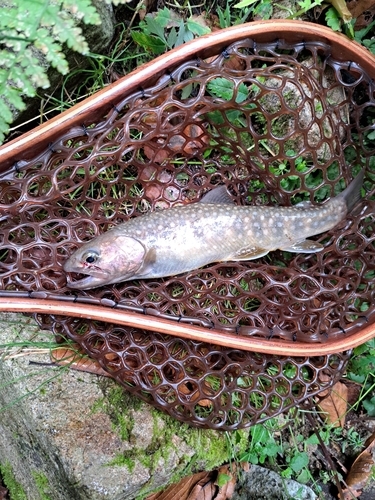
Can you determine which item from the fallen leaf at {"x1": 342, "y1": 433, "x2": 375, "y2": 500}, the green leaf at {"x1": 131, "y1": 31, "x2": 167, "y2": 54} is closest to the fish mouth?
the green leaf at {"x1": 131, "y1": 31, "x2": 167, "y2": 54}

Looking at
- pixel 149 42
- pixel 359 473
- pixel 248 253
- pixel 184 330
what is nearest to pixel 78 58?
pixel 149 42

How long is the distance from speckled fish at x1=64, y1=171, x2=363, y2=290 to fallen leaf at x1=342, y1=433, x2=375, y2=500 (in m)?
1.70

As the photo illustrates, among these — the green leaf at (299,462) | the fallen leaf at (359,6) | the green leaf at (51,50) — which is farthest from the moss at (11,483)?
the fallen leaf at (359,6)

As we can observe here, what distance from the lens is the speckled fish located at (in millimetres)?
2812

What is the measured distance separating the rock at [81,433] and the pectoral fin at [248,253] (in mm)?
1140

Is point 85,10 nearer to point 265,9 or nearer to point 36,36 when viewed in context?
point 36,36

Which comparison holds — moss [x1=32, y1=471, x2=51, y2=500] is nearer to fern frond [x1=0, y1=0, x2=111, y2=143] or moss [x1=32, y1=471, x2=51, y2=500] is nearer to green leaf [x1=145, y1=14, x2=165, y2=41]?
fern frond [x1=0, y1=0, x2=111, y2=143]

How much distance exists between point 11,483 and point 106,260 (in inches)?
74.2

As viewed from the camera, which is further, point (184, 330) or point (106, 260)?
point (106, 260)

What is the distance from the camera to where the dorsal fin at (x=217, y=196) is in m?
3.06

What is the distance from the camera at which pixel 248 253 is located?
299cm

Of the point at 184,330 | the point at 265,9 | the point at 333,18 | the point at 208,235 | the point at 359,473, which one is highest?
the point at 265,9

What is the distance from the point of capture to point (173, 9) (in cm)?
320

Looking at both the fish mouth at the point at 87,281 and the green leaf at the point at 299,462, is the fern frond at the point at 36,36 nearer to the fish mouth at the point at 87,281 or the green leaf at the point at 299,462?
the fish mouth at the point at 87,281
